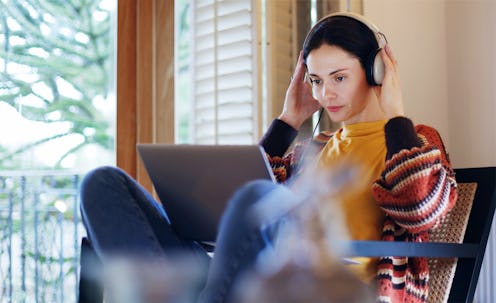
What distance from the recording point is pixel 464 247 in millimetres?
1102

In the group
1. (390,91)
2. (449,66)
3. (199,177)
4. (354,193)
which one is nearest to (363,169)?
(354,193)

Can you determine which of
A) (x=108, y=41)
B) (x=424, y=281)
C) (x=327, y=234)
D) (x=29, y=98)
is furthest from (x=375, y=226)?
(x=29, y=98)

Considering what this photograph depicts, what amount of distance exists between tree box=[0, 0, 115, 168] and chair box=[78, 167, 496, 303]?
1.15 meters

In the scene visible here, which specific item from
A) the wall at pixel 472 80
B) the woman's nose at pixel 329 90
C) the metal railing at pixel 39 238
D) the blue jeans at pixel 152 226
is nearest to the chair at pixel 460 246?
the blue jeans at pixel 152 226

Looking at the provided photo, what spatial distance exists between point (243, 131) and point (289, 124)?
0.45m

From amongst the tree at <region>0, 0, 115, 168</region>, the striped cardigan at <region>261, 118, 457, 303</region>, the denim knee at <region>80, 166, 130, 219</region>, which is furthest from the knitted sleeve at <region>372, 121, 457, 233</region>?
the tree at <region>0, 0, 115, 168</region>

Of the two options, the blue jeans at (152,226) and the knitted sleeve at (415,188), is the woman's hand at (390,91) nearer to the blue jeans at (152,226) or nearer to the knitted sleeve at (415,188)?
the knitted sleeve at (415,188)

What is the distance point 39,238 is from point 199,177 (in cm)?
183

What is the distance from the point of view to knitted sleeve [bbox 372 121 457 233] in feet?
3.45

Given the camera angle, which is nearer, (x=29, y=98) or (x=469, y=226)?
(x=469, y=226)

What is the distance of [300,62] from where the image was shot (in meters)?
1.43

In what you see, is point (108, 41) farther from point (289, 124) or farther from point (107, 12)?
point (289, 124)

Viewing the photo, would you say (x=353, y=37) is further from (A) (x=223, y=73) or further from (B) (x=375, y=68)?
(A) (x=223, y=73)

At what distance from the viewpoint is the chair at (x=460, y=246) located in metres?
1.00
